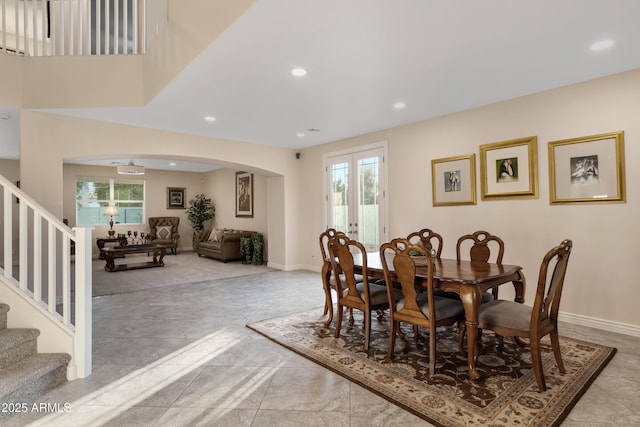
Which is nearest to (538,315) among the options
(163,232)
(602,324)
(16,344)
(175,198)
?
(602,324)

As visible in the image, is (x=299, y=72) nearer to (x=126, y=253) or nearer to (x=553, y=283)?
(x=553, y=283)

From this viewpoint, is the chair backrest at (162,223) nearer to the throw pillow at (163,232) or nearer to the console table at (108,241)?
the throw pillow at (163,232)

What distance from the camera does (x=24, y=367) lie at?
230 centimetres

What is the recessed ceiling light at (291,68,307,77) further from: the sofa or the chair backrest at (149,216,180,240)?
the chair backrest at (149,216,180,240)

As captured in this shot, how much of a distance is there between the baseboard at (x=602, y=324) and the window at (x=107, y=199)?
10284 millimetres

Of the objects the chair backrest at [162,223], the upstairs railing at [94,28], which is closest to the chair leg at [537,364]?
the upstairs railing at [94,28]

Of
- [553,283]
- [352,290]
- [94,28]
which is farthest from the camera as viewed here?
[94,28]

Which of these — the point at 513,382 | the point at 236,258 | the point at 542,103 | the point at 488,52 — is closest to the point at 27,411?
the point at 513,382

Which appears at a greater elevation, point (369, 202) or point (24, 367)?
point (369, 202)

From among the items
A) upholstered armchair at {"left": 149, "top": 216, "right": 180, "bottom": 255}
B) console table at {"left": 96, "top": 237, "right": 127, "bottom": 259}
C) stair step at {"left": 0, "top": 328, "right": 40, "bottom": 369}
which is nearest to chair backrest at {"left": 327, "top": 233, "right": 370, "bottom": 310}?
stair step at {"left": 0, "top": 328, "right": 40, "bottom": 369}

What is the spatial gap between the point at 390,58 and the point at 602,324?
3.41m

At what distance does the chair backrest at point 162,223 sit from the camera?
10.2 m

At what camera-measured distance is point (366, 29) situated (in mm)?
2594

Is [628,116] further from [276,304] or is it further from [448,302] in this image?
[276,304]
